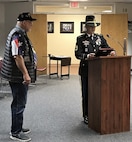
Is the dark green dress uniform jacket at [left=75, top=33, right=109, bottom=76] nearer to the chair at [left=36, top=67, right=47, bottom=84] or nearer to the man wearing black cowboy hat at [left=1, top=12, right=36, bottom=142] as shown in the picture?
the man wearing black cowboy hat at [left=1, top=12, right=36, bottom=142]

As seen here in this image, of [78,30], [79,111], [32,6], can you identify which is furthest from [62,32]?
[79,111]

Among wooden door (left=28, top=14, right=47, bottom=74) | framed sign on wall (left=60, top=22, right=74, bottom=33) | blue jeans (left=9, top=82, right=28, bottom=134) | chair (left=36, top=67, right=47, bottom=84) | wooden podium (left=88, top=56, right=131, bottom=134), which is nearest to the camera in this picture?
blue jeans (left=9, top=82, right=28, bottom=134)

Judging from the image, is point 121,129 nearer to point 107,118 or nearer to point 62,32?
point 107,118

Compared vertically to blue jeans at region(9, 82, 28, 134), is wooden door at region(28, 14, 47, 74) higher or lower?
higher

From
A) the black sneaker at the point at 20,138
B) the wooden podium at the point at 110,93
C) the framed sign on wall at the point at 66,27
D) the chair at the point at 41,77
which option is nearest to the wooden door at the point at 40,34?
the chair at the point at 41,77

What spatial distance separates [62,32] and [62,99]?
7683 millimetres

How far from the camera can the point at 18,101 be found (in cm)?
341

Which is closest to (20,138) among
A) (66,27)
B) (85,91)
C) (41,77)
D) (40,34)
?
(85,91)

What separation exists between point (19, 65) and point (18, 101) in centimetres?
46

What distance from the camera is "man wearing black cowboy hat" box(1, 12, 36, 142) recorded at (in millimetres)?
3234

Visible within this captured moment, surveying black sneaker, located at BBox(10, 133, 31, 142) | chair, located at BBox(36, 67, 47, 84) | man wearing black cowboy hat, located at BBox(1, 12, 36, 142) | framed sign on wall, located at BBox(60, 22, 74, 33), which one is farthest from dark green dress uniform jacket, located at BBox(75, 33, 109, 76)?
framed sign on wall, located at BBox(60, 22, 74, 33)

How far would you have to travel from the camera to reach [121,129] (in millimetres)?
3814

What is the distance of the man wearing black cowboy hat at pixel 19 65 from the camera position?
3.23 meters

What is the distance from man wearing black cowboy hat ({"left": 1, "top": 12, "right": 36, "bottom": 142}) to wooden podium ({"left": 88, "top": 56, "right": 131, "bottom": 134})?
814 mm
